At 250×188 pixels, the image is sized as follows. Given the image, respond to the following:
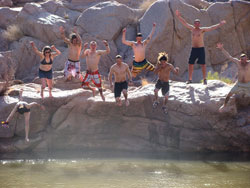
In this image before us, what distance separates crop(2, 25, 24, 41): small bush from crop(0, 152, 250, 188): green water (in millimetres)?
7160

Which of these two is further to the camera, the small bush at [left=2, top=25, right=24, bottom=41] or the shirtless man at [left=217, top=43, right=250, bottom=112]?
the small bush at [left=2, top=25, right=24, bottom=41]

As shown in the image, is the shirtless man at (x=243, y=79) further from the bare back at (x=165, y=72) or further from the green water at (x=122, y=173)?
the green water at (x=122, y=173)

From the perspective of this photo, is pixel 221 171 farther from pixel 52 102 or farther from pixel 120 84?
pixel 52 102

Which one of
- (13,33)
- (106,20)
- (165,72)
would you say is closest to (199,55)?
(165,72)

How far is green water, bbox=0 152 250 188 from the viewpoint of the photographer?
771 cm

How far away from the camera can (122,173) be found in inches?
329

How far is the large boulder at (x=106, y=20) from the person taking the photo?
49.3ft

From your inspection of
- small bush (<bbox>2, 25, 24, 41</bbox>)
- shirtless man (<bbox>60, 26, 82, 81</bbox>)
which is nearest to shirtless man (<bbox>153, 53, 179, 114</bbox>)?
shirtless man (<bbox>60, 26, 82, 81</bbox>)

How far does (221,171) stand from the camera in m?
8.51

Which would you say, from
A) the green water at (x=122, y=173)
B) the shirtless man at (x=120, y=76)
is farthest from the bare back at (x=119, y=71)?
the green water at (x=122, y=173)

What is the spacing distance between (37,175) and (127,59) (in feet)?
23.2

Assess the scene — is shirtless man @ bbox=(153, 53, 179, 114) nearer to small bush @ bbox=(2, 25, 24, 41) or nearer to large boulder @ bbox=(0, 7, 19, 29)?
small bush @ bbox=(2, 25, 24, 41)

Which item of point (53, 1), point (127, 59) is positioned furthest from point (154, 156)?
point (53, 1)

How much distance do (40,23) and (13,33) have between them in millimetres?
1159
